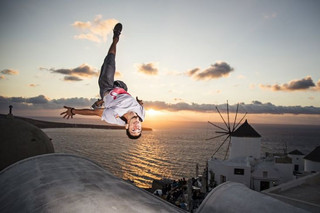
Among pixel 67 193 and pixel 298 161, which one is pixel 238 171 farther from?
pixel 67 193

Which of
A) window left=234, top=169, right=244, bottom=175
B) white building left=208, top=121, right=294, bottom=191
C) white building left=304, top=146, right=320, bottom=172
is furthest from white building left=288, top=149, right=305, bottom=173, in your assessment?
window left=234, top=169, right=244, bottom=175

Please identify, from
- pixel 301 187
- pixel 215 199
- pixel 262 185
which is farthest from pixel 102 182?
pixel 262 185

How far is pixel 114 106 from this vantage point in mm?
4656

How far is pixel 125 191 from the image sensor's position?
690 centimetres

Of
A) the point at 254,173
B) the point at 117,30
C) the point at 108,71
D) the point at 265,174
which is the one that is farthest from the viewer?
the point at 254,173

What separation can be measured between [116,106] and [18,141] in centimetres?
1191

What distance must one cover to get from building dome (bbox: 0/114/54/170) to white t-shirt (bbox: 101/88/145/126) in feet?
37.2

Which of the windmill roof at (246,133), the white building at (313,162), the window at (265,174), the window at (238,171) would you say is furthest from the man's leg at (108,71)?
the white building at (313,162)

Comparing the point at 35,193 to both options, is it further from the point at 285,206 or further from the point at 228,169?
the point at 228,169

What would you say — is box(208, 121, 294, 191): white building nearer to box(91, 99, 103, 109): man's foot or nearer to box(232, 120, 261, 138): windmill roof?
box(232, 120, 261, 138): windmill roof

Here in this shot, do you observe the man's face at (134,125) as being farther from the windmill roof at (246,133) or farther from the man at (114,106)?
the windmill roof at (246,133)

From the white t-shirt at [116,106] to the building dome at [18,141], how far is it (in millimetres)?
11344

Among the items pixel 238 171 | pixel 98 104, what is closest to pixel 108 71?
pixel 98 104

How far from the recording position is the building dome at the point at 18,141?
12492 mm
